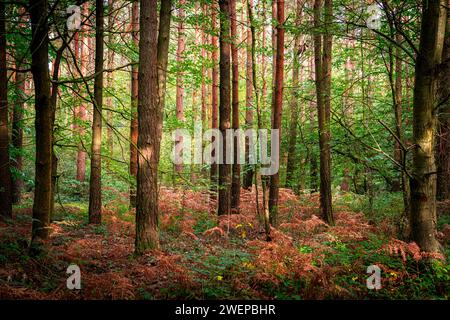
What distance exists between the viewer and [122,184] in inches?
760

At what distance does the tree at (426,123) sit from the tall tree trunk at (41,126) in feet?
19.9

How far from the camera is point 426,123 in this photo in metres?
5.06

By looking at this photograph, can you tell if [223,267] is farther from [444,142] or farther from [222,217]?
[444,142]

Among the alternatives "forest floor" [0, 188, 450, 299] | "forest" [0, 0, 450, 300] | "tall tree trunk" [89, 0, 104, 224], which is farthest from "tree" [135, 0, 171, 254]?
"tall tree trunk" [89, 0, 104, 224]

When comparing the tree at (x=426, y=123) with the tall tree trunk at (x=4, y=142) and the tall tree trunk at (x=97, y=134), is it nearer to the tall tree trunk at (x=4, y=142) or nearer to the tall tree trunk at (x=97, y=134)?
the tall tree trunk at (x=97, y=134)

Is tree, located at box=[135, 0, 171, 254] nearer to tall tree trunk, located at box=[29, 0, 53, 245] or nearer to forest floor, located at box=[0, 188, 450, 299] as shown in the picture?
forest floor, located at box=[0, 188, 450, 299]

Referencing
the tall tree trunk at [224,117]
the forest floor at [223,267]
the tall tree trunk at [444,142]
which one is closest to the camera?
the forest floor at [223,267]

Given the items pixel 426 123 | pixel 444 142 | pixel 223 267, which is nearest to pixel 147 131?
pixel 223 267

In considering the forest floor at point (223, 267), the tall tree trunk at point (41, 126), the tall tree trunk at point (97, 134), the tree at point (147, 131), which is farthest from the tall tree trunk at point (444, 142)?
the tall tree trunk at point (97, 134)

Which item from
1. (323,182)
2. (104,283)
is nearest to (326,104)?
(323,182)

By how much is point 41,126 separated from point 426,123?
6356 mm

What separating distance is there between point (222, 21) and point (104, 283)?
761cm

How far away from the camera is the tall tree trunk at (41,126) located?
5.46 m
